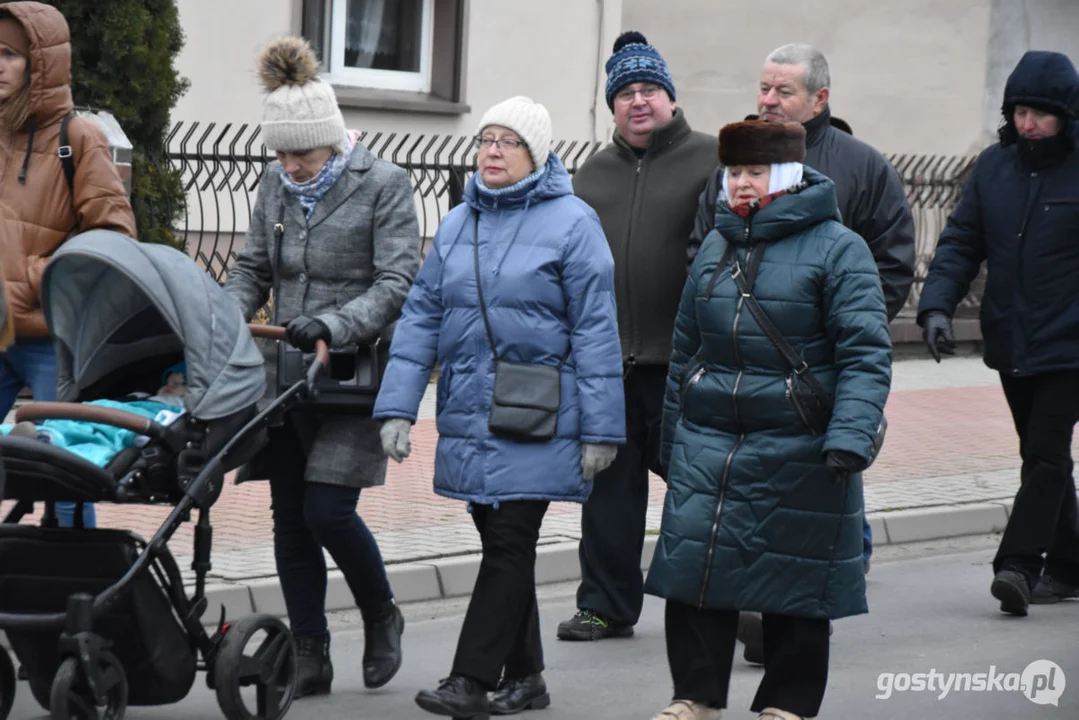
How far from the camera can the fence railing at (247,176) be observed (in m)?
13.4

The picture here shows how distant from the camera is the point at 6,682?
5668mm

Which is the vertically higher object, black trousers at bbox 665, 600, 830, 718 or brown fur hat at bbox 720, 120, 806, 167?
brown fur hat at bbox 720, 120, 806, 167

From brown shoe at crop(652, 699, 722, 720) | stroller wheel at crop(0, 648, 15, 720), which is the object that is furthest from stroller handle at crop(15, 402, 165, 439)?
brown shoe at crop(652, 699, 722, 720)

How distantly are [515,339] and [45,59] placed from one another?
79.9 inches

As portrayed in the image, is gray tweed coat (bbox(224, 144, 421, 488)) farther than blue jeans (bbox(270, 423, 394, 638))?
No

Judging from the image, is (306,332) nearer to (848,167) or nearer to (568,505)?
(848,167)

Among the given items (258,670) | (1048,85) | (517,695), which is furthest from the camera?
(1048,85)

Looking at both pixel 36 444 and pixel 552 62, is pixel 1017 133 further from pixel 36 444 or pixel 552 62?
pixel 552 62

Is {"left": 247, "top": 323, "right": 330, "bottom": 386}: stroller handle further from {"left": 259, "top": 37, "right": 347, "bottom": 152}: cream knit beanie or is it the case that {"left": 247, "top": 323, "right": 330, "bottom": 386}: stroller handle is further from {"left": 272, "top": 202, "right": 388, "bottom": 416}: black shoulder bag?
{"left": 259, "top": 37, "right": 347, "bottom": 152}: cream knit beanie

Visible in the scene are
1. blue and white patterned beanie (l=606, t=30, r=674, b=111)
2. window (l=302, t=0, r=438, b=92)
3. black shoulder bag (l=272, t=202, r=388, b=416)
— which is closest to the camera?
black shoulder bag (l=272, t=202, r=388, b=416)

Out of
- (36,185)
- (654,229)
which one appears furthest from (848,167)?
(36,185)

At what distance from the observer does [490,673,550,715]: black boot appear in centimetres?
612

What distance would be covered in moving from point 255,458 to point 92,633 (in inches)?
47.0

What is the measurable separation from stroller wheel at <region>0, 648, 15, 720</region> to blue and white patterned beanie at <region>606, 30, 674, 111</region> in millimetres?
3022
